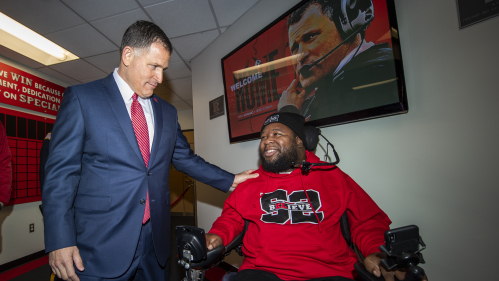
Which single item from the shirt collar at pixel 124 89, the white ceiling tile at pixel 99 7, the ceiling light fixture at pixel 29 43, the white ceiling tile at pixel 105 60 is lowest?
the shirt collar at pixel 124 89

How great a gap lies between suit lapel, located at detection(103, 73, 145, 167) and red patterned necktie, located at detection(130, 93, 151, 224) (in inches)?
2.4

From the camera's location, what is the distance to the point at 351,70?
144cm

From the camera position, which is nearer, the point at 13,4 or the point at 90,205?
the point at 90,205

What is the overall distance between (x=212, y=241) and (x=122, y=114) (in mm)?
833

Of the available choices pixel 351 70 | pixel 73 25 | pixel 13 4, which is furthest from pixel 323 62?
pixel 13 4

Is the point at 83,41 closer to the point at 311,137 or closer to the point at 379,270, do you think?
the point at 311,137

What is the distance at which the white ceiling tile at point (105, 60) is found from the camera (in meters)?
3.23

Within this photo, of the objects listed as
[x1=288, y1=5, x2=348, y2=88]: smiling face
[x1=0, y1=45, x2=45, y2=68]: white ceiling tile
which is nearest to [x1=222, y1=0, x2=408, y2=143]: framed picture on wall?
[x1=288, y1=5, x2=348, y2=88]: smiling face

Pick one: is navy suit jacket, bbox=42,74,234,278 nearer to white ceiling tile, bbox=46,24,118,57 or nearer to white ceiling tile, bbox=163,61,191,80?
white ceiling tile, bbox=46,24,118,57

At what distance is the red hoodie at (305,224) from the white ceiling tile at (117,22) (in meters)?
2.42

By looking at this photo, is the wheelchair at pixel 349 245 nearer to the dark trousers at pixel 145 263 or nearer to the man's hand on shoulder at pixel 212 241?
the man's hand on shoulder at pixel 212 241

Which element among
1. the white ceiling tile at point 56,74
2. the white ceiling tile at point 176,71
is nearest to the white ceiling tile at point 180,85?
the white ceiling tile at point 176,71

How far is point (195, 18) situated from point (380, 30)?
207 centimetres

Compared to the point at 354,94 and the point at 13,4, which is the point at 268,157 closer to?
the point at 354,94
